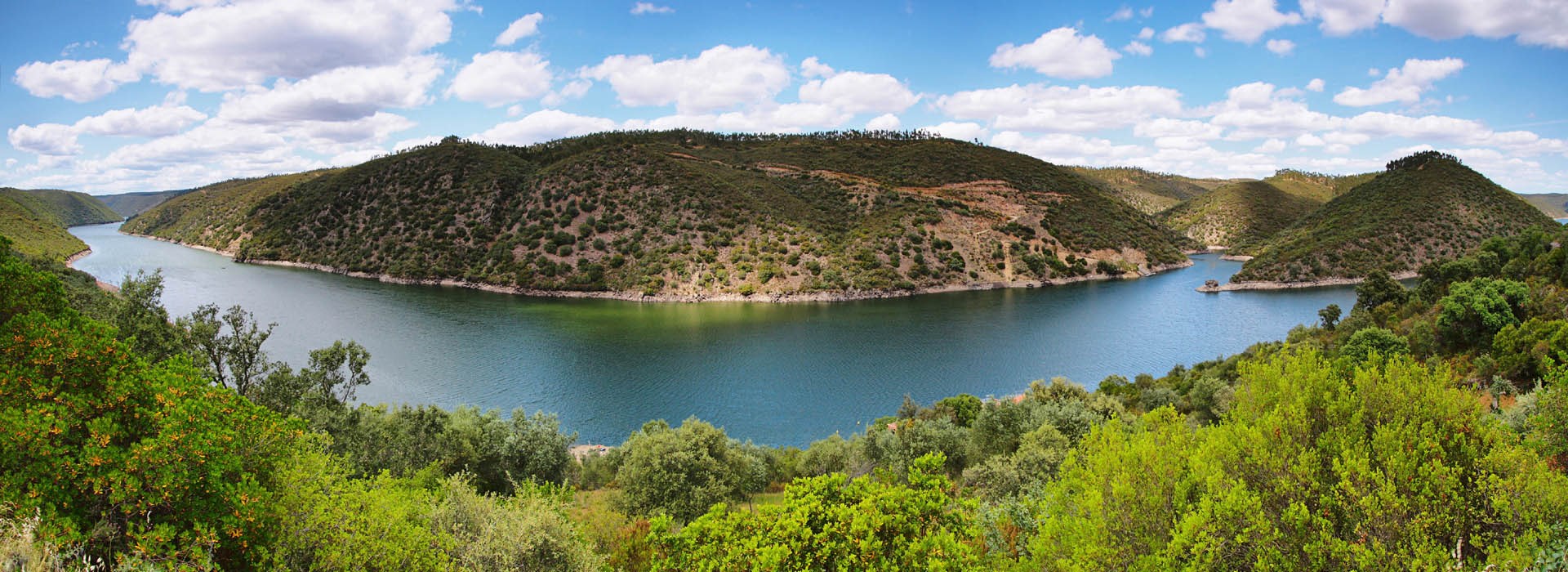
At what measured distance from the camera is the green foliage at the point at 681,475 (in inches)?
991

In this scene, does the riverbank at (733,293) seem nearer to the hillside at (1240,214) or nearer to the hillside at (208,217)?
the hillside at (208,217)

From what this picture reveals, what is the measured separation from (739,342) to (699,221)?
44.0 meters

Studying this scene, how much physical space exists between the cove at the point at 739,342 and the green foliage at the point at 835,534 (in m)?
26.9

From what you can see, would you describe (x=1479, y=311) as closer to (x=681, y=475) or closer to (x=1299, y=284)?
(x=681, y=475)

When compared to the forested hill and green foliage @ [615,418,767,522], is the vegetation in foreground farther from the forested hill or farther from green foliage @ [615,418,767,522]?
the forested hill

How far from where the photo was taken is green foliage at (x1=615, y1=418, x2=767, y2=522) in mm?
25172

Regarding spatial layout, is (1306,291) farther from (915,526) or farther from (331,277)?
(331,277)

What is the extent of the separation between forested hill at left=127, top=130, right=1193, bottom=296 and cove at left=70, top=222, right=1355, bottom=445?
7.04m

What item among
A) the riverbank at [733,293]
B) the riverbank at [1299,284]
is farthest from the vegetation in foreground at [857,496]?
the riverbank at [1299,284]

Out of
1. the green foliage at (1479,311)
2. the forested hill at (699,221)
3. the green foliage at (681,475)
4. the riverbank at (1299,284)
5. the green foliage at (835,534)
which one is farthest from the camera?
the riverbank at (1299,284)

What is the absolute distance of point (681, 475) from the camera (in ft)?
83.2

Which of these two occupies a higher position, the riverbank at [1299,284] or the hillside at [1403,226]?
the hillside at [1403,226]

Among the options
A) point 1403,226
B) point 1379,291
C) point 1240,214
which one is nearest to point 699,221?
point 1379,291

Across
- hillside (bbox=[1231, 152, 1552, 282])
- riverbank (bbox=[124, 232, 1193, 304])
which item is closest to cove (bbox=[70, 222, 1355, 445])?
riverbank (bbox=[124, 232, 1193, 304])
